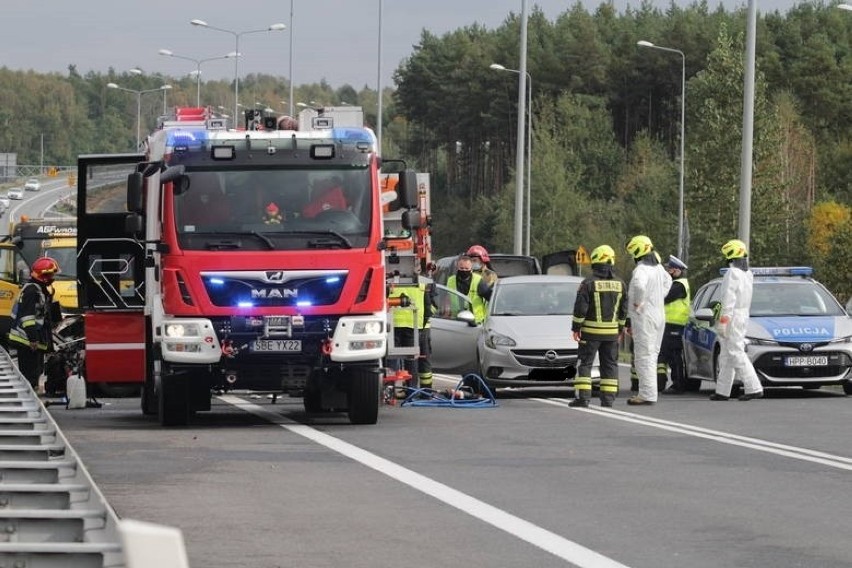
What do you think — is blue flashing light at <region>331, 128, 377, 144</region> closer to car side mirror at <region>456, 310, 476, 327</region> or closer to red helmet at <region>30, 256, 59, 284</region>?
red helmet at <region>30, 256, 59, 284</region>

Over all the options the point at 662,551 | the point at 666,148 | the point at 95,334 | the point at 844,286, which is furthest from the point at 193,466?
the point at 666,148

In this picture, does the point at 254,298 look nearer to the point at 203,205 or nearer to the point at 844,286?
the point at 203,205

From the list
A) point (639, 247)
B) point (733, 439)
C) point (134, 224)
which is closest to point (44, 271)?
point (134, 224)

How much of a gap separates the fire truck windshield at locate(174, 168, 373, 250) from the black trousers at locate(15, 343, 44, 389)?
6.06m

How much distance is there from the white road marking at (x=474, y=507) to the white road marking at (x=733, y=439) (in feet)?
9.79

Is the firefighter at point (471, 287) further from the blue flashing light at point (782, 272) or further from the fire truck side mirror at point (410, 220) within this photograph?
the fire truck side mirror at point (410, 220)

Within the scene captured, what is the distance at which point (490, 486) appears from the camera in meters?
12.6

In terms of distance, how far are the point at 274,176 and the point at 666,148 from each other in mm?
109861

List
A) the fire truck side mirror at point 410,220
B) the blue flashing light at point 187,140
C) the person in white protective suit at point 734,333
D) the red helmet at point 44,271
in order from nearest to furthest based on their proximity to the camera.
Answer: the blue flashing light at point 187,140
the fire truck side mirror at point 410,220
the person in white protective suit at point 734,333
the red helmet at point 44,271

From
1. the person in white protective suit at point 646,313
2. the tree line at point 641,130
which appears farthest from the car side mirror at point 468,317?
the tree line at point 641,130

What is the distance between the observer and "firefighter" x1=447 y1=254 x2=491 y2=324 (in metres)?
26.9

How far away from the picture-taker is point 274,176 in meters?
17.8

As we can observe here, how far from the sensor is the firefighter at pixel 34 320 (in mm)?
22766

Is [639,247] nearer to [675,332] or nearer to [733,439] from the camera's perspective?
[675,332]
